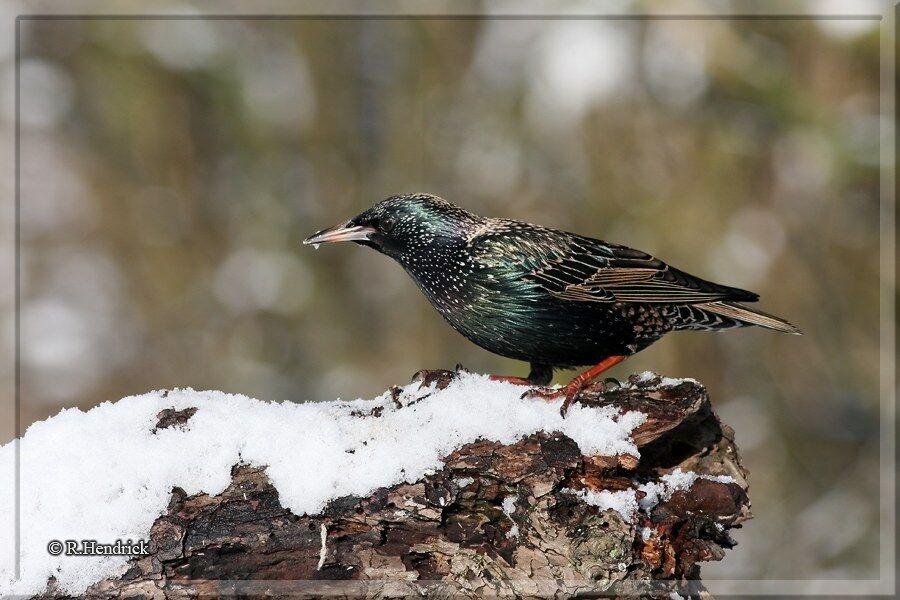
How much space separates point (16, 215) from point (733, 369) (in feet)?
20.6

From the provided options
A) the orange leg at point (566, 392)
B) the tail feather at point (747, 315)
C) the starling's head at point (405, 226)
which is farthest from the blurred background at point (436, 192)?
the orange leg at point (566, 392)

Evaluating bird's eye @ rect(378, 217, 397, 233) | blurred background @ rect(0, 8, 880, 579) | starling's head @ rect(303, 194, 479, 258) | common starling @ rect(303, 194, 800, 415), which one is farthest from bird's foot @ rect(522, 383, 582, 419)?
blurred background @ rect(0, 8, 880, 579)

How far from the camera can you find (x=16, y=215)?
7.70 metres

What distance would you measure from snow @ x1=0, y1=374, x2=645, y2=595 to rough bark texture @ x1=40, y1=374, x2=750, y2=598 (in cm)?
5

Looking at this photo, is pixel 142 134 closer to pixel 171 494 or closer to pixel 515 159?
pixel 515 159

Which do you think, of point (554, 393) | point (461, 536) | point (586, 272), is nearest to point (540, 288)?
point (586, 272)

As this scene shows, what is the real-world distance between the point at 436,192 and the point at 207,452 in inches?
193

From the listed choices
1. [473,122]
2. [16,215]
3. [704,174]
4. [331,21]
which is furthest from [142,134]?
[704,174]

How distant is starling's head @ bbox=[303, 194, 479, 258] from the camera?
419 cm

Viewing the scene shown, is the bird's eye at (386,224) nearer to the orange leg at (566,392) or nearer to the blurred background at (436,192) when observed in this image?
the orange leg at (566,392)

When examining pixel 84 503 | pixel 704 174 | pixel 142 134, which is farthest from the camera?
pixel 142 134

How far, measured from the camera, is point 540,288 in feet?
13.1

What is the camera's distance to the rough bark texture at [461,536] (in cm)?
292

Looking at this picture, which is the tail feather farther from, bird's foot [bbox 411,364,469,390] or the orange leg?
bird's foot [bbox 411,364,469,390]
